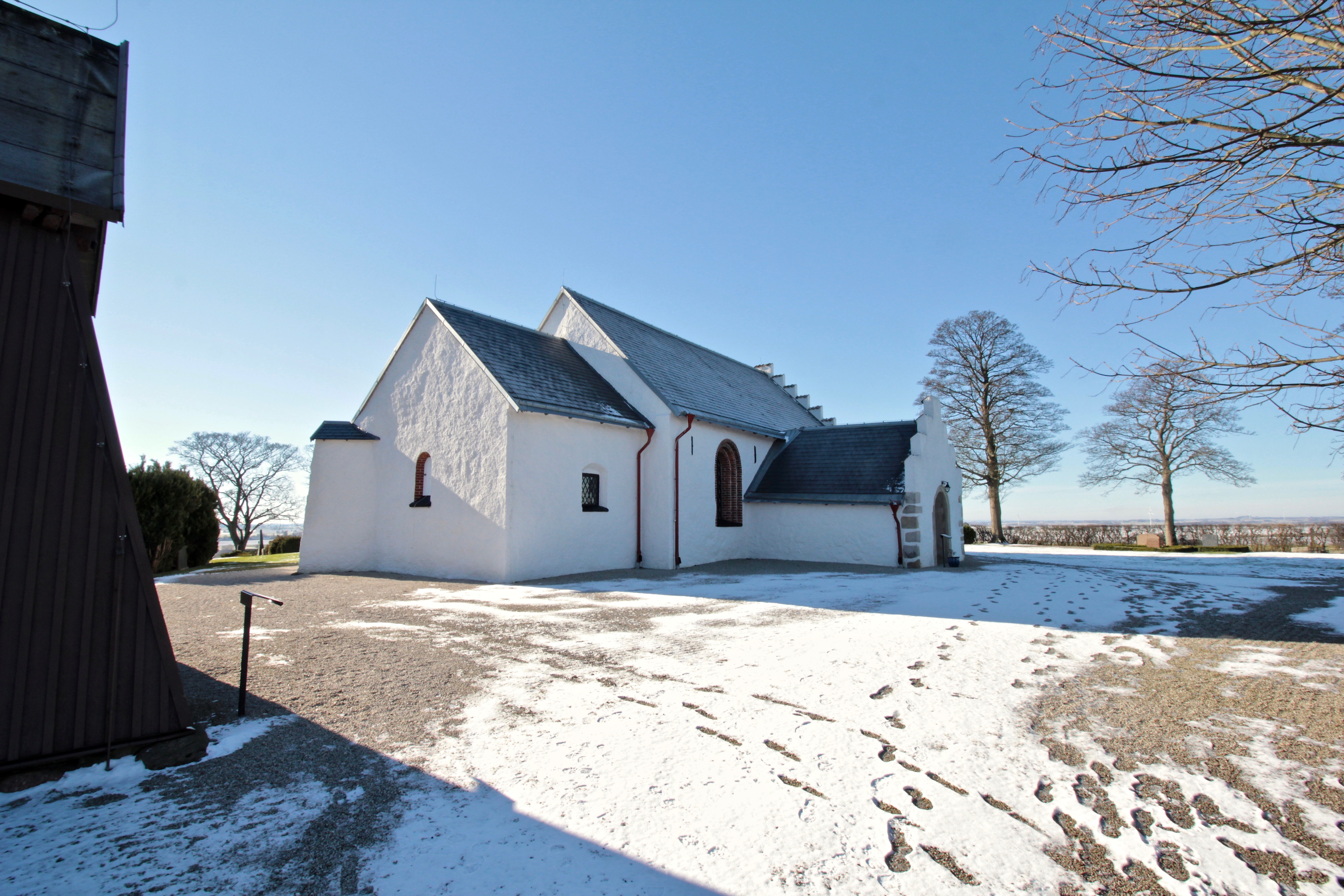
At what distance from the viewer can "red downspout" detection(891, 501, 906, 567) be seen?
15.0m

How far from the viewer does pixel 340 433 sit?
577 inches

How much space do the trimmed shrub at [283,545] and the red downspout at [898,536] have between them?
2420cm

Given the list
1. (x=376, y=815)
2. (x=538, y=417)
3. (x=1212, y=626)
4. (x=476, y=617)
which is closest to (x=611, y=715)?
(x=376, y=815)

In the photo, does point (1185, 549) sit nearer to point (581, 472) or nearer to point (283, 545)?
point (581, 472)

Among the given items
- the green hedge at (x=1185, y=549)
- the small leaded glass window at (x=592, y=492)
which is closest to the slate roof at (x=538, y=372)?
the small leaded glass window at (x=592, y=492)

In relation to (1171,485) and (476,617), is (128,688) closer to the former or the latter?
(476,617)

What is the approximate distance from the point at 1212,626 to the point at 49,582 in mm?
11661

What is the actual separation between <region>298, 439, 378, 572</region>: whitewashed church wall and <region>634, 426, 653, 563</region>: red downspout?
641 centimetres

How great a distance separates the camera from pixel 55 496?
11.8 feet

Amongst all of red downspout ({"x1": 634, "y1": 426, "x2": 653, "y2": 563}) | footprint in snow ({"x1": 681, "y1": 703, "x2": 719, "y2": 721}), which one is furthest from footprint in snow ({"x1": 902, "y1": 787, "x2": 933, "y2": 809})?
red downspout ({"x1": 634, "y1": 426, "x2": 653, "y2": 563})

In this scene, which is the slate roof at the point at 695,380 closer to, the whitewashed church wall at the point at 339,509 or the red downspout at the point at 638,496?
the red downspout at the point at 638,496

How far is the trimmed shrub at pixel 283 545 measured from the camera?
25875 millimetres

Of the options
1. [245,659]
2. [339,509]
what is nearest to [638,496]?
[339,509]

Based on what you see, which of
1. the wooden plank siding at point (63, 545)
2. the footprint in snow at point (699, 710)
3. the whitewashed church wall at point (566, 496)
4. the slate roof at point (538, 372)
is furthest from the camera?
the slate roof at point (538, 372)
